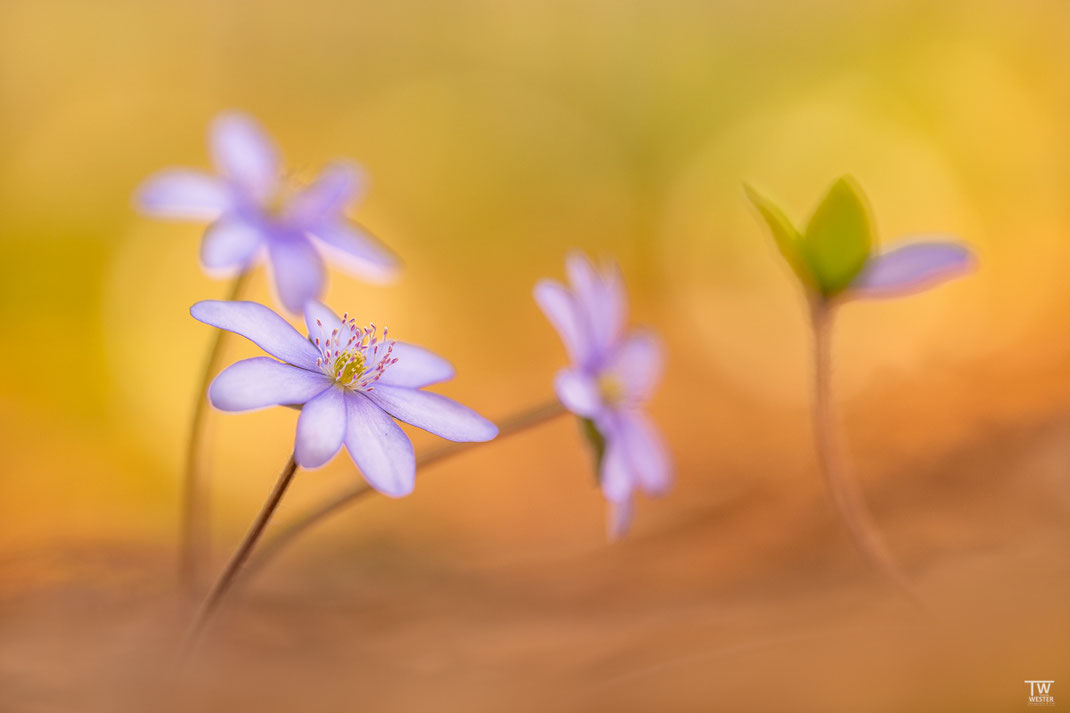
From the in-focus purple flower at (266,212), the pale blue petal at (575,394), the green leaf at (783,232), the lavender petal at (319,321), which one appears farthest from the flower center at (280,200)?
the green leaf at (783,232)

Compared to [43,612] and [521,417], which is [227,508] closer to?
[43,612]

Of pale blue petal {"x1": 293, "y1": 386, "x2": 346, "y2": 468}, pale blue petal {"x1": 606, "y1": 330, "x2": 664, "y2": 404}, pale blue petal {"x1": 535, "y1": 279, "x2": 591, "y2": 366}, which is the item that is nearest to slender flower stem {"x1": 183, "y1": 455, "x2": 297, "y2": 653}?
→ pale blue petal {"x1": 293, "y1": 386, "x2": 346, "y2": 468}

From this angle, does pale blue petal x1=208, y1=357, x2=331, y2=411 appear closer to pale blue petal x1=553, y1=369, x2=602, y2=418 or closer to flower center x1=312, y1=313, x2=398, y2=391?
flower center x1=312, y1=313, x2=398, y2=391

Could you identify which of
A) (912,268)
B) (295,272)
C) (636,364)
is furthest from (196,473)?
(912,268)

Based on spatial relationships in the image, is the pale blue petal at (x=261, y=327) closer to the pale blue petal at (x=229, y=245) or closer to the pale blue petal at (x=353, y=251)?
the pale blue petal at (x=229, y=245)

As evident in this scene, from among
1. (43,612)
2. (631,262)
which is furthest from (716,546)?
(631,262)

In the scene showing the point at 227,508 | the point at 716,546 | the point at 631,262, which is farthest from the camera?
the point at 631,262
